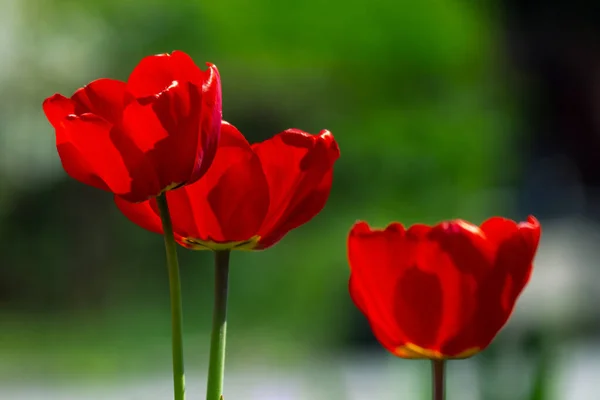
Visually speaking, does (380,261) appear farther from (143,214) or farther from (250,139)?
(250,139)

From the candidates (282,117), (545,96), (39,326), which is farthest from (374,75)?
(545,96)

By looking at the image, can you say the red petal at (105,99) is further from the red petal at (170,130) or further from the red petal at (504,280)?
the red petal at (504,280)

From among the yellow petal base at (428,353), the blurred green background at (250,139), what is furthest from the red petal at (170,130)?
the blurred green background at (250,139)

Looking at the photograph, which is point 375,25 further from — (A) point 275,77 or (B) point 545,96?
(B) point 545,96

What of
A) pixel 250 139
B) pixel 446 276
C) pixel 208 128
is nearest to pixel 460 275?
pixel 446 276

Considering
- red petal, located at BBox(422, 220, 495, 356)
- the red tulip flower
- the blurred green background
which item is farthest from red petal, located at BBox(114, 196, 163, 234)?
the blurred green background

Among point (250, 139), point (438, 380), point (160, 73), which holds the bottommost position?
point (438, 380)

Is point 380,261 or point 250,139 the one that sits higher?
point 250,139
